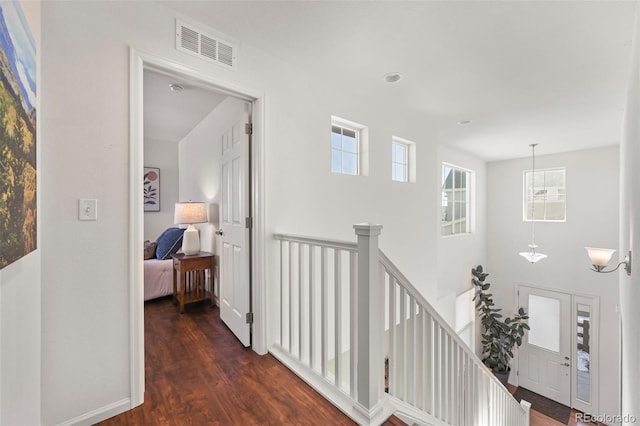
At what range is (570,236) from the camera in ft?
17.0

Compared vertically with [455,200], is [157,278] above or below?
below

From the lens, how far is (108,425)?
56.1 inches

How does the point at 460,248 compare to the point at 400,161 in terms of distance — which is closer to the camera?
the point at 400,161

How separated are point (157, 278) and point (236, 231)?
5.51ft

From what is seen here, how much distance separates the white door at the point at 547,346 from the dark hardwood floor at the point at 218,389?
5658 millimetres

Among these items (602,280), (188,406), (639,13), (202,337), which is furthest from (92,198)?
(602,280)

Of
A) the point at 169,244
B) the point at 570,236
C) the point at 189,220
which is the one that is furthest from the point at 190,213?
the point at 570,236

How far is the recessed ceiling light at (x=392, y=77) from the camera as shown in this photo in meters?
2.50

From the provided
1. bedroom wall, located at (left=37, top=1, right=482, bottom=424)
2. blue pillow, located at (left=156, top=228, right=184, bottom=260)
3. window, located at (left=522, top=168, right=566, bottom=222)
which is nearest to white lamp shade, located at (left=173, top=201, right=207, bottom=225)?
blue pillow, located at (left=156, top=228, right=184, bottom=260)

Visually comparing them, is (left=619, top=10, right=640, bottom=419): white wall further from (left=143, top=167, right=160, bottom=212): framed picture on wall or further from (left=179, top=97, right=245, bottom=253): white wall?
(left=143, top=167, right=160, bottom=212): framed picture on wall

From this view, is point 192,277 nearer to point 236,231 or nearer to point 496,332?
point 236,231

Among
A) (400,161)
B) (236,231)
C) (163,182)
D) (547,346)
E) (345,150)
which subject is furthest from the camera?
(547,346)

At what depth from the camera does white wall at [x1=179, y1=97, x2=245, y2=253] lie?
118 inches

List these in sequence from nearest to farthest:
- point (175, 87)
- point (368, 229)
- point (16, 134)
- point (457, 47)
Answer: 1. point (16, 134)
2. point (368, 229)
3. point (457, 47)
4. point (175, 87)
